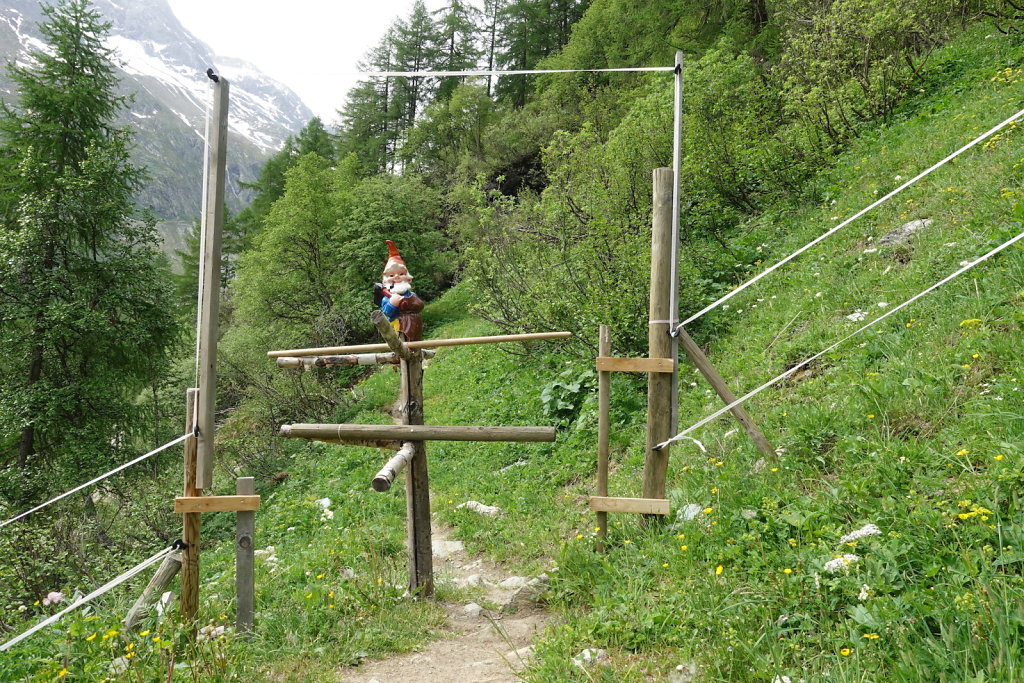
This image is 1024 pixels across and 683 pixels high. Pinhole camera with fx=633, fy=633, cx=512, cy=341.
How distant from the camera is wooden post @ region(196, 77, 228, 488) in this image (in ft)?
14.1

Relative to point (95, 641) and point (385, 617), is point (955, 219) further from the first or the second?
point (95, 641)

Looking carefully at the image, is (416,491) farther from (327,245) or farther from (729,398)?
(327,245)

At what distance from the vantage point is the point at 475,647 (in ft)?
15.1

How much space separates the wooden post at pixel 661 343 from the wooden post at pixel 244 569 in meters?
3.04

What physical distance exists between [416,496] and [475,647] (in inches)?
53.6

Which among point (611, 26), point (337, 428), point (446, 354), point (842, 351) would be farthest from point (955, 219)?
point (611, 26)

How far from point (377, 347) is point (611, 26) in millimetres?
28049

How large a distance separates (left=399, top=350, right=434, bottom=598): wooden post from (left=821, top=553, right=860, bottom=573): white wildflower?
3.18 meters

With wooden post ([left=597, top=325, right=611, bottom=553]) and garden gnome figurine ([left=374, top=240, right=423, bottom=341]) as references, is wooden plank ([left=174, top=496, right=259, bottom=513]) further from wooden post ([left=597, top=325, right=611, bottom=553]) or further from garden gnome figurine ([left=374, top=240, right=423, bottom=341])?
wooden post ([left=597, top=325, right=611, bottom=553])

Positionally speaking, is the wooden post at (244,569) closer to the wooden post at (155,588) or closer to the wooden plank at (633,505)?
the wooden post at (155,588)

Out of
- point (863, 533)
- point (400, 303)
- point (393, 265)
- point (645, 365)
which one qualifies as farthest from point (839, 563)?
point (393, 265)

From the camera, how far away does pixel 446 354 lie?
711 inches

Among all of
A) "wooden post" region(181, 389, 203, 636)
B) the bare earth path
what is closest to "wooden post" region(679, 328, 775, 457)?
the bare earth path

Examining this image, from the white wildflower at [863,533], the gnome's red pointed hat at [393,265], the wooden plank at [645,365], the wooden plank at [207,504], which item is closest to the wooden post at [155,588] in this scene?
the wooden plank at [207,504]
